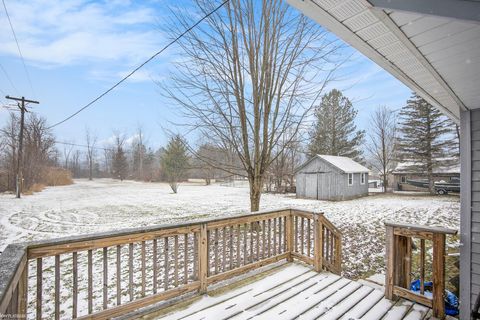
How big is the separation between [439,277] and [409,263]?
14.9 inches

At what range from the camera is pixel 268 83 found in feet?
20.6

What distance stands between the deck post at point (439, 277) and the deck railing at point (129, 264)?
1.47 meters

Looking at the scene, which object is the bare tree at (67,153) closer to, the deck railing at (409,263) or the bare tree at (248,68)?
the bare tree at (248,68)

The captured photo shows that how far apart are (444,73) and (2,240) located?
10.6 m

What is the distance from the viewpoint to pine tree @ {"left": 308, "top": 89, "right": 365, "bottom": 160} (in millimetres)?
24984

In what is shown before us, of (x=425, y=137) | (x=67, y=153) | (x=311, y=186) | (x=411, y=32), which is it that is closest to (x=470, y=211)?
(x=411, y=32)

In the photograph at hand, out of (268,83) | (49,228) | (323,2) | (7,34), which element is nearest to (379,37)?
(323,2)

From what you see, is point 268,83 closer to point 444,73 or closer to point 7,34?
point 444,73

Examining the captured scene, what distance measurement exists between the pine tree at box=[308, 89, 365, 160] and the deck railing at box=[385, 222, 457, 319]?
2231 cm

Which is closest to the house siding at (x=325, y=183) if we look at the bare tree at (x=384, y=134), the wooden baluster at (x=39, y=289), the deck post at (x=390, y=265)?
the bare tree at (x=384, y=134)

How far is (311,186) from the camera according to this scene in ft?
62.0

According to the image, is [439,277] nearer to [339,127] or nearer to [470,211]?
[470,211]

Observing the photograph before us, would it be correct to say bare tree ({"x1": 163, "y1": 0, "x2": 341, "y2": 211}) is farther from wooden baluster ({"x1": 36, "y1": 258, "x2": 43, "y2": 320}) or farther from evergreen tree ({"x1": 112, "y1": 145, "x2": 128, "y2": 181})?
evergreen tree ({"x1": 112, "y1": 145, "x2": 128, "y2": 181})

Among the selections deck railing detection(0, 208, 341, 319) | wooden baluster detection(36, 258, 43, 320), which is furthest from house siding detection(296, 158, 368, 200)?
wooden baluster detection(36, 258, 43, 320)
